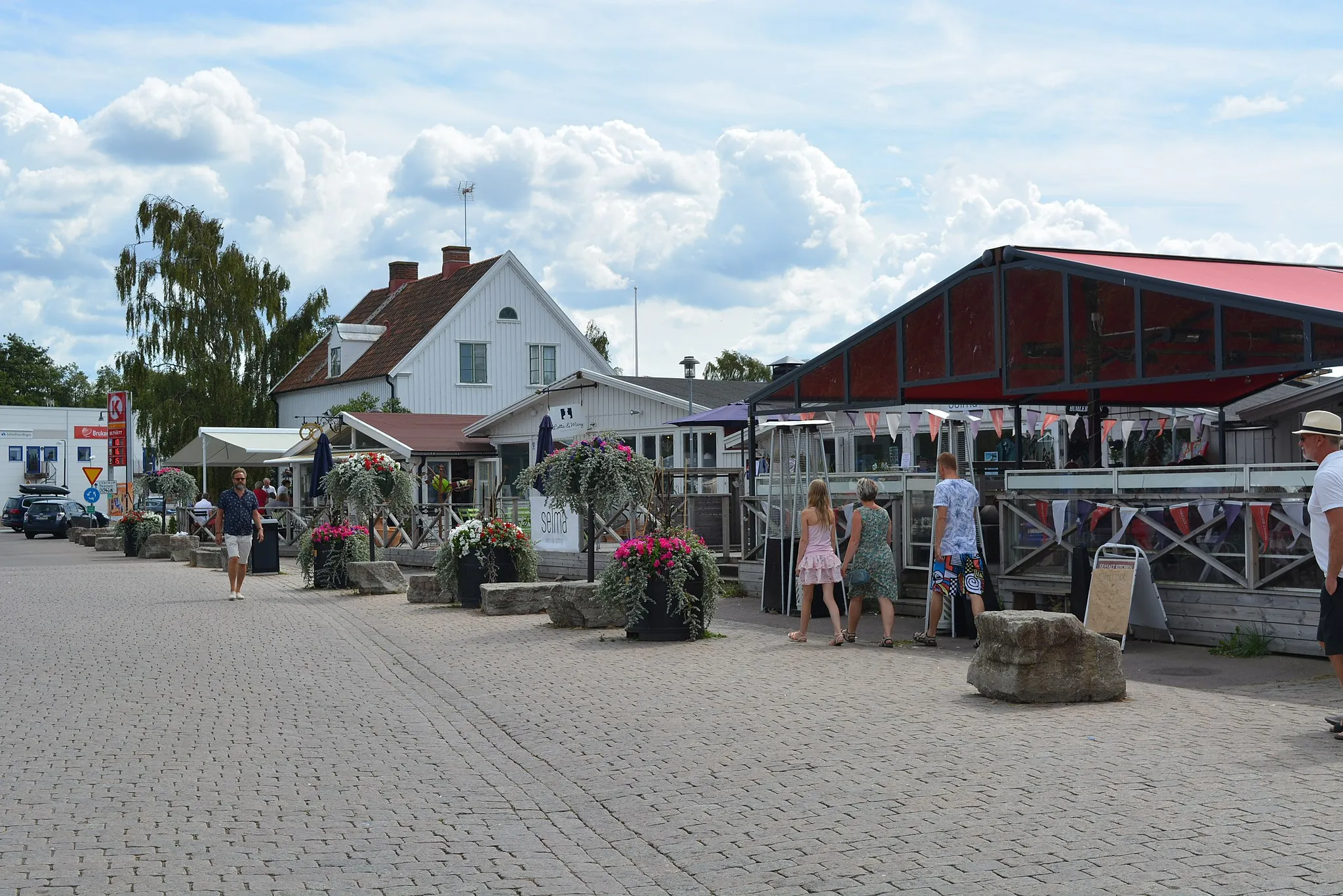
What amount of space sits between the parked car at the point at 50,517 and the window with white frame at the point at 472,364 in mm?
15917

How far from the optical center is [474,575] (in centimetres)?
1817

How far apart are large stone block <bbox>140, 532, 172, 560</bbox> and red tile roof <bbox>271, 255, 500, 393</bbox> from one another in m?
12.4

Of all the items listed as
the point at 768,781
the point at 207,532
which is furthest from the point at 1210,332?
the point at 207,532

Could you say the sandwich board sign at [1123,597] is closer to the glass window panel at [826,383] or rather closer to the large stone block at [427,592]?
the glass window panel at [826,383]

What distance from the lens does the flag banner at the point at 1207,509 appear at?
12008mm

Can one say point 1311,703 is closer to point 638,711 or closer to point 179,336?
point 638,711

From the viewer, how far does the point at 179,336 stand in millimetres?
51031

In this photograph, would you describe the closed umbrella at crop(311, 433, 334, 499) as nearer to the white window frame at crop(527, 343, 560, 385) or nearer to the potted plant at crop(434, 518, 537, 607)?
the potted plant at crop(434, 518, 537, 607)

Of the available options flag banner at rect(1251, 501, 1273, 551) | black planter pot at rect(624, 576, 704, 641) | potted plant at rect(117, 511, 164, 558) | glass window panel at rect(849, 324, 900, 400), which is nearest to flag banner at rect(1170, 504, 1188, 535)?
flag banner at rect(1251, 501, 1273, 551)

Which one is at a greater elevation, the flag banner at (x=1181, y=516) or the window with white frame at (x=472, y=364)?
the window with white frame at (x=472, y=364)

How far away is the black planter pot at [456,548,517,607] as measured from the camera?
18.2 metres

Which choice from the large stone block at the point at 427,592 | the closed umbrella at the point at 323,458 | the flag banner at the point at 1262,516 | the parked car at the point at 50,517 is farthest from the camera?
the parked car at the point at 50,517

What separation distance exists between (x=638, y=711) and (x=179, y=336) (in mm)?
45734

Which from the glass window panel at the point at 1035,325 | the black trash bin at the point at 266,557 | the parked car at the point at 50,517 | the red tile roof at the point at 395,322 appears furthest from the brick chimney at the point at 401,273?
the glass window panel at the point at 1035,325
